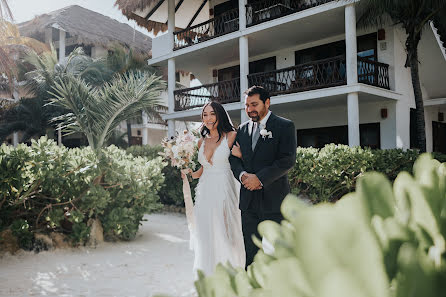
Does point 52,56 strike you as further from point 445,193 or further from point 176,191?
point 445,193

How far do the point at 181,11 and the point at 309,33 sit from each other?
302 inches

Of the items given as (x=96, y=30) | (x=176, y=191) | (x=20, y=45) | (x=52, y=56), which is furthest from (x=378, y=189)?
(x=96, y=30)

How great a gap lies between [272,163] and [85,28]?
94.0ft

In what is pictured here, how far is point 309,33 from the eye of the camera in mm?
13758

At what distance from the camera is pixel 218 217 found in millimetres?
4266

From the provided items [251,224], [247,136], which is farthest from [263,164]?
[251,224]

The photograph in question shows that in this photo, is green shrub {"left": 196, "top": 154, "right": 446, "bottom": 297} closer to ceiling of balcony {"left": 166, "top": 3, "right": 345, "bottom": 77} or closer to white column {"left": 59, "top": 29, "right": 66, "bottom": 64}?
ceiling of balcony {"left": 166, "top": 3, "right": 345, "bottom": 77}

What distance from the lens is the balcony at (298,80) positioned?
1212 cm

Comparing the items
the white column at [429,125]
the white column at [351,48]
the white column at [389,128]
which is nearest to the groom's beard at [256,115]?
the white column at [351,48]

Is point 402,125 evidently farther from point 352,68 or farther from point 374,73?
point 352,68

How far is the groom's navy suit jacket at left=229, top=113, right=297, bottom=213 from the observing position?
134 inches

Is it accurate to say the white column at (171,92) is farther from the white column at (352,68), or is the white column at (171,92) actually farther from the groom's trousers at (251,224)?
the groom's trousers at (251,224)

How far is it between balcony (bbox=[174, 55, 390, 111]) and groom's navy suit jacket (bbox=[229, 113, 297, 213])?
29.3 feet

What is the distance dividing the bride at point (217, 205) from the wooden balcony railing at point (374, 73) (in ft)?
29.0
